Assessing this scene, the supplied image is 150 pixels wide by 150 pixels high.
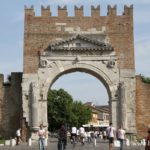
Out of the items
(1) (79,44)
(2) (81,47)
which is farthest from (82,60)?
(1) (79,44)

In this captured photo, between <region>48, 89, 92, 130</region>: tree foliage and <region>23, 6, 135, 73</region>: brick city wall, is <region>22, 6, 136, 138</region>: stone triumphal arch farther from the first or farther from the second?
<region>48, 89, 92, 130</region>: tree foliage

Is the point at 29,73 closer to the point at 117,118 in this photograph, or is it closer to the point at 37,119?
the point at 37,119

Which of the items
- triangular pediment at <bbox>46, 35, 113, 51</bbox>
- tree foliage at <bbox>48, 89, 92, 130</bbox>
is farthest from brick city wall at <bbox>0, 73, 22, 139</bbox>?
tree foliage at <bbox>48, 89, 92, 130</bbox>

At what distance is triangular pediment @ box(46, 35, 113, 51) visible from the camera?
31.8m

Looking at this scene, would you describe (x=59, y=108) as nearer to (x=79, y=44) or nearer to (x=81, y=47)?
(x=79, y=44)

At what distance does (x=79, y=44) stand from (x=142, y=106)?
5.46 metres

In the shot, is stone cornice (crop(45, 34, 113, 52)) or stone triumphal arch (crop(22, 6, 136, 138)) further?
stone cornice (crop(45, 34, 113, 52))

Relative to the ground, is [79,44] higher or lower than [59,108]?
higher

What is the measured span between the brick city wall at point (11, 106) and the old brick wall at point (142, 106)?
7.32 meters

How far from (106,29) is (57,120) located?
114 ft

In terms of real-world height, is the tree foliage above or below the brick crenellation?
below

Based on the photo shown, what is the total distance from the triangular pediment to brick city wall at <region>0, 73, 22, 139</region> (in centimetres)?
316

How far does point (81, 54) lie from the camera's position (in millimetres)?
31984

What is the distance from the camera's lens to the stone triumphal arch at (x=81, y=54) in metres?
31.6
